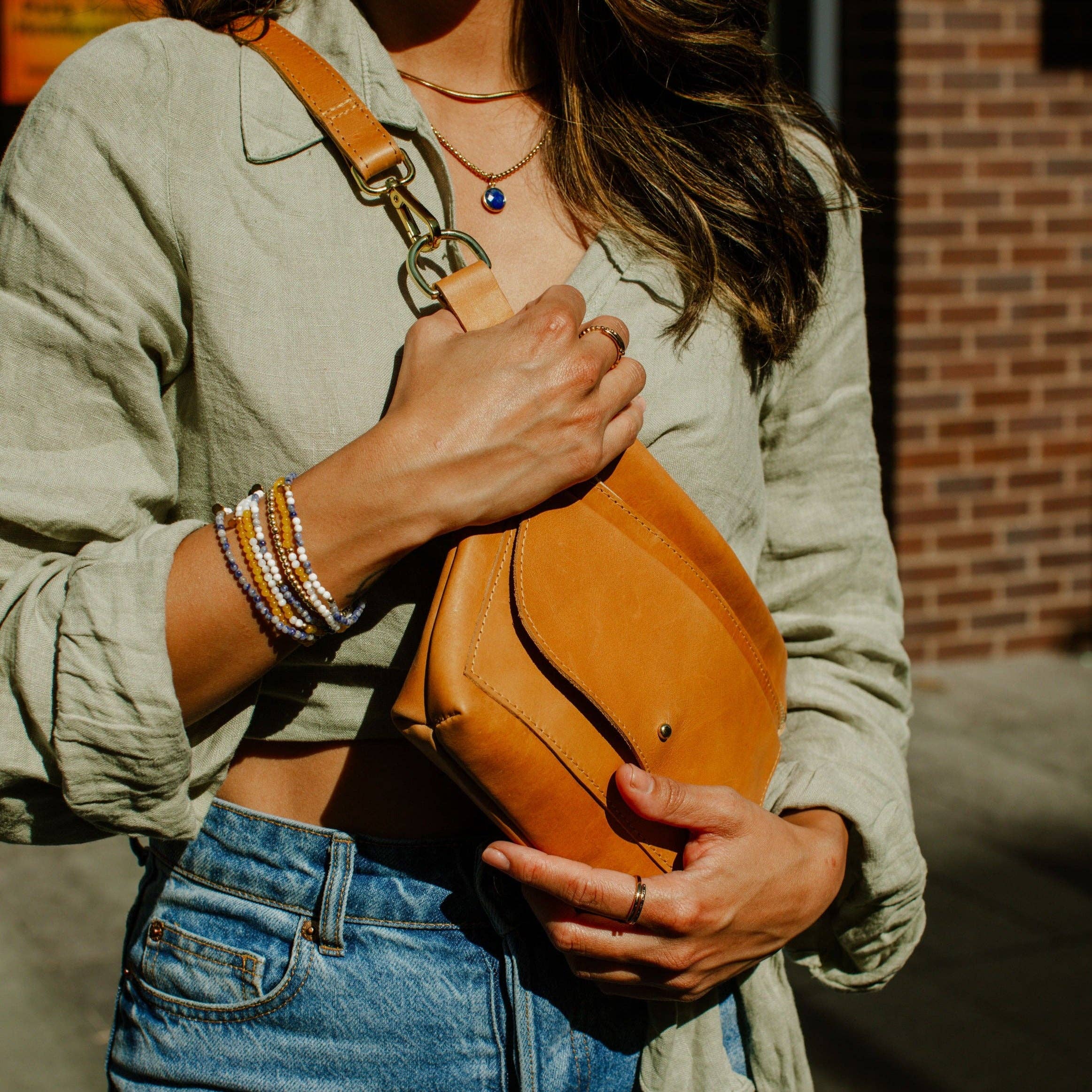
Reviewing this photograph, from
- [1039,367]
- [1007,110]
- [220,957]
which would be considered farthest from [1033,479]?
[220,957]

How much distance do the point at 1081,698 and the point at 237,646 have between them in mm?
5004

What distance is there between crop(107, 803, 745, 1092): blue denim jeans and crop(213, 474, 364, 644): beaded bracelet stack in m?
0.27

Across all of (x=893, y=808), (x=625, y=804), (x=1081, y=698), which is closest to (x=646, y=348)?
(x=625, y=804)

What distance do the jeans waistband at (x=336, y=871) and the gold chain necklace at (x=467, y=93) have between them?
879mm

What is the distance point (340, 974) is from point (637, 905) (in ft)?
1.10

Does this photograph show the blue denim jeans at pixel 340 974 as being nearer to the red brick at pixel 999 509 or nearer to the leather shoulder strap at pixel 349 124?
the leather shoulder strap at pixel 349 124

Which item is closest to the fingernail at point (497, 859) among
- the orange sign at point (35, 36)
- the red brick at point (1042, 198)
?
the orange sign at point (35, 36)

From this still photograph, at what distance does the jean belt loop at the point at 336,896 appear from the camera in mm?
1329

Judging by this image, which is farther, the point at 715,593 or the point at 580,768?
the point at 715,593

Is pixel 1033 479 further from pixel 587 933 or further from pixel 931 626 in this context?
pixel 587 933

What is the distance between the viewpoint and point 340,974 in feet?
4.37

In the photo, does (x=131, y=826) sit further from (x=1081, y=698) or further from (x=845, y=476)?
(x=1081, y=698)

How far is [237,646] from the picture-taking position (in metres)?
1.22

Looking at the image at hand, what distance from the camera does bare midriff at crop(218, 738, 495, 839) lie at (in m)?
1.37
